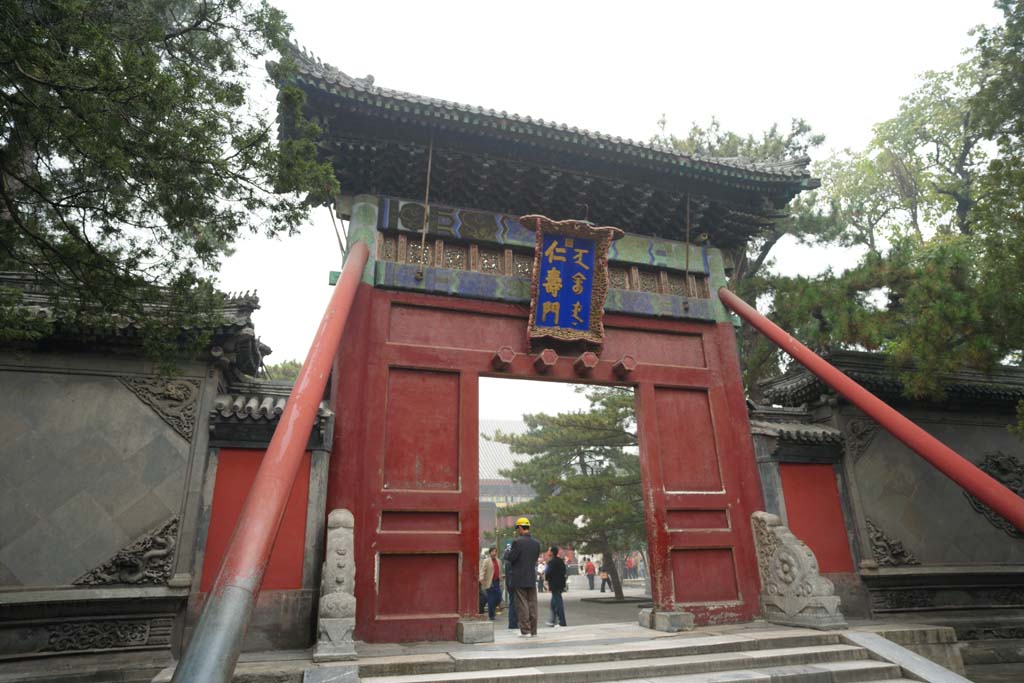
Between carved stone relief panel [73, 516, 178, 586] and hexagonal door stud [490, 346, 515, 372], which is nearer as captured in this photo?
carved stone relief panel [73, 516, 178, 586]

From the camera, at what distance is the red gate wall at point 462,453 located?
6.60 meters

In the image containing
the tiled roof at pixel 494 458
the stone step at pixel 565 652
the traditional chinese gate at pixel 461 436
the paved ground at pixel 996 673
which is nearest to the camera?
the stone step at pixel 565 652

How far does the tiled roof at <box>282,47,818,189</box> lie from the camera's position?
7.17 metres

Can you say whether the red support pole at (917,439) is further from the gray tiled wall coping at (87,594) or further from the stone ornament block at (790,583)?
the gray tiled wall coping at (87,594)

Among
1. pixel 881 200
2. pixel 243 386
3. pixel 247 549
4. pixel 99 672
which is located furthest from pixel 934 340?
pixel 881 200

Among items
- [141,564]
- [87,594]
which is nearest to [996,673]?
[141,564]

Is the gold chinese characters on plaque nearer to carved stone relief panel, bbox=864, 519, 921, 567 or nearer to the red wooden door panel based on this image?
the red wooden door panel

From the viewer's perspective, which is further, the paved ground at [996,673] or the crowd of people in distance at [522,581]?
the crowd of people in distance at [522,581]

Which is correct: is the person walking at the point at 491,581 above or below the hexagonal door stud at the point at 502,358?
below

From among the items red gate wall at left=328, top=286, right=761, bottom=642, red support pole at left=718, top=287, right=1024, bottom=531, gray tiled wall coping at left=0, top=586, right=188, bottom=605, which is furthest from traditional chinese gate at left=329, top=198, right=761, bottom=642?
gray tiled wall coping at left=0, top=586, right=188, bottom=605

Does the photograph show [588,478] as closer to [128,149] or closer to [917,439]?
[917,439]

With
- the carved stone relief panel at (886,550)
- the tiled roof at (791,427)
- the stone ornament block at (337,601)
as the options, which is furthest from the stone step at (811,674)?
the tiled roof at (791,427)

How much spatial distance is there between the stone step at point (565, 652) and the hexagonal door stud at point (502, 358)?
10.6 ft

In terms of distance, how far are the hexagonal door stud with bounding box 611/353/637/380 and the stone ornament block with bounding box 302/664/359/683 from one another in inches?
193
